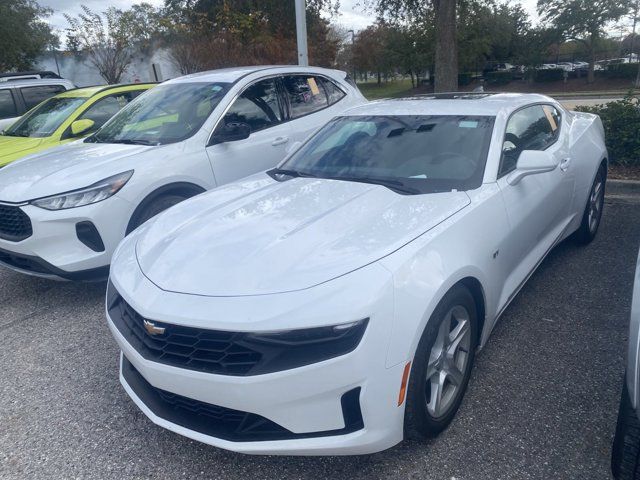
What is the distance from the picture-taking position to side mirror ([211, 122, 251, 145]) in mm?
4766

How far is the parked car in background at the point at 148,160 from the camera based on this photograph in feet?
13.0

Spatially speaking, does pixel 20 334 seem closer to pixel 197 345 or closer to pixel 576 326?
pixel 197 345

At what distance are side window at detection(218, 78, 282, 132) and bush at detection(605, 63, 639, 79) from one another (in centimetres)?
3690

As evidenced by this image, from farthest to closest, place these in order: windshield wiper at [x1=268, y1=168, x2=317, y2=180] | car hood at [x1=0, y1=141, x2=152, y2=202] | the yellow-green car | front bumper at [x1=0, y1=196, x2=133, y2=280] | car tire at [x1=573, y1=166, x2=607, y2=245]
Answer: the yellow-green car < car tire at [x1=573, y1=166, x2=607, y2=245] < car hood at [x1=0, y1=141, x2=152, y2=202] < front bumper at [x1=0, y1=196, x2=133, y2=280] < windshield wiper at [x1=268, y1=168, x2=317, y2=180]

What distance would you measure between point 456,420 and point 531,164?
152 centimetres

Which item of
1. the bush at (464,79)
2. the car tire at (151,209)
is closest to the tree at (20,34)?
the car tire at (151,209)

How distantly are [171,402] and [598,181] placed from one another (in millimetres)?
4305

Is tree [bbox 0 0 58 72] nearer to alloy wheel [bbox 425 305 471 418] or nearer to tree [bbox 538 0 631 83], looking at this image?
alloy wheel [bbox 425 305 471 418]

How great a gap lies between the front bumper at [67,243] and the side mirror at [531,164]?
2949 millimetres

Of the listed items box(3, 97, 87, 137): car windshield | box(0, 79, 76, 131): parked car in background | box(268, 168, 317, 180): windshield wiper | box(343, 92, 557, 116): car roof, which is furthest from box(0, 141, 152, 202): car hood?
box(0, 79, 76, 131): parked car in background

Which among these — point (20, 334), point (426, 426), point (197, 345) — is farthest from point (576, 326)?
point (20, 334)

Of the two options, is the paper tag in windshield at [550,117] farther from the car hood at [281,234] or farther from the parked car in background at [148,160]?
the parked car in background at [148,160]

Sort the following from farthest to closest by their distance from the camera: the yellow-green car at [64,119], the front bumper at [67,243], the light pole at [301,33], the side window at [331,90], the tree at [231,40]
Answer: the tree at [231,40] < the light pole at [301,33] < the side window at [331,90] < the yellow-green car at [64,119] < the front bumper at [67,243]

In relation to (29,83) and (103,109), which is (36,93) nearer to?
(29,83)
